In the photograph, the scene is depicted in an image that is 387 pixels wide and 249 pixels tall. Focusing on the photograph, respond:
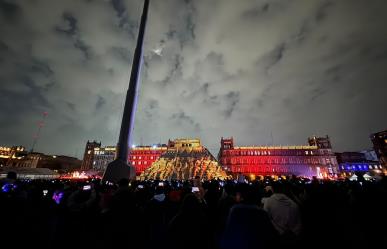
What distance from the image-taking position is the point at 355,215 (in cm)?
768

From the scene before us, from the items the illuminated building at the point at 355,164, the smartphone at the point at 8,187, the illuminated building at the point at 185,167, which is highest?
the illuminated building at the point at 355,164

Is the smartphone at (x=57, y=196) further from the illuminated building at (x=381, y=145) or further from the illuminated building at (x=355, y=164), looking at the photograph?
the illuminated building at (x=381, y=145)

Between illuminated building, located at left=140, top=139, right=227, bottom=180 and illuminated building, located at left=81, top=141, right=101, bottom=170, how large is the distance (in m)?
55.2

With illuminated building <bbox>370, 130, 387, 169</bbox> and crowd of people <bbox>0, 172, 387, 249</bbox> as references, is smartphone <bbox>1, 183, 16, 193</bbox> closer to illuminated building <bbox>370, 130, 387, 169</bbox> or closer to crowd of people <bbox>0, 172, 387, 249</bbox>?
crowd of people <bbox>0, 172, 387, 249</bbox>

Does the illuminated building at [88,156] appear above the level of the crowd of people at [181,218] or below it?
above

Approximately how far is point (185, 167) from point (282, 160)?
152ft

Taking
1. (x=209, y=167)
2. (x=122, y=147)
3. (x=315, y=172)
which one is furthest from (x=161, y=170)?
(x=315, y=172)

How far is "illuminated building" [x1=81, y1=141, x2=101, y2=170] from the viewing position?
92.0 m

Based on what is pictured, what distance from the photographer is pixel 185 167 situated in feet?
160

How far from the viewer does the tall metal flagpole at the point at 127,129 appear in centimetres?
1995

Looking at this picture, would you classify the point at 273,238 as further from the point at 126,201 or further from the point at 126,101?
the point at 126,101

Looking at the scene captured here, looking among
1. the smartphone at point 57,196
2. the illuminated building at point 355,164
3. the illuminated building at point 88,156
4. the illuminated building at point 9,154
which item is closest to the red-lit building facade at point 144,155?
the illuminated building at point 88,156

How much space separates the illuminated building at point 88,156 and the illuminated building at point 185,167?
55.2 meters

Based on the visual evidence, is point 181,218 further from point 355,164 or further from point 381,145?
point 355,164
